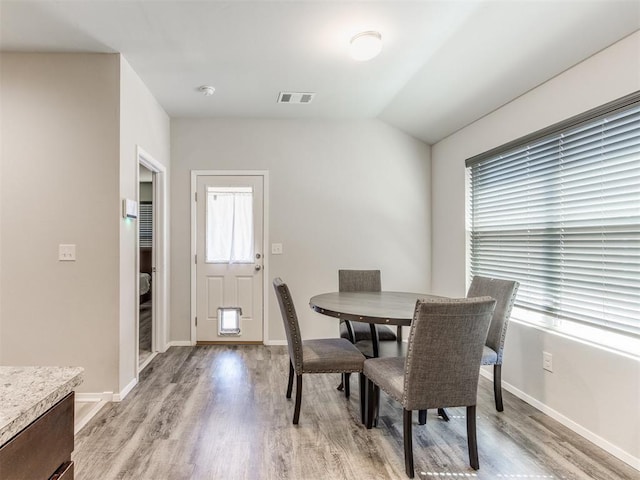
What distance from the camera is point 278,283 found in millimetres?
2273

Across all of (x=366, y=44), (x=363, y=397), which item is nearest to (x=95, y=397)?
(x=363, y=397)

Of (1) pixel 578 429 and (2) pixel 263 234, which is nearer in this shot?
(1) pixel 578 429

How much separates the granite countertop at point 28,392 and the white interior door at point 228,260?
3.09 meters

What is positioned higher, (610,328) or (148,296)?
(610,328)

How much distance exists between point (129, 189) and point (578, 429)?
3.50 metres

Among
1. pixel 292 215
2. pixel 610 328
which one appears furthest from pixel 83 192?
pixel 610 328

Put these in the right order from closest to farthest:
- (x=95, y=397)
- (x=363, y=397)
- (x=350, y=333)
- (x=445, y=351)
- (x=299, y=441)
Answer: (x=445, y=351)
(x=299, y=441)
(x=363, y=397)
(x=95, y=397)
(x=350, y=333)

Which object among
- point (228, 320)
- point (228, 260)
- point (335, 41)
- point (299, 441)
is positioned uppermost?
point (335, 41)

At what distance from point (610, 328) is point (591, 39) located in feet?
5.42

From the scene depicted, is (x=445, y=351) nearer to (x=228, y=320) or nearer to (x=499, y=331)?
(x=499, y=331)

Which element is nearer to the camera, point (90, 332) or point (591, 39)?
point (591, 39)

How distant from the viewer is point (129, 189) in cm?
275

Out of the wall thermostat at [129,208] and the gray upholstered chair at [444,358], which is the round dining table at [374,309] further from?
the wall thermostat at [129,208]

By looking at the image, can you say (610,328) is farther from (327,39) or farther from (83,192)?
(83,192)
